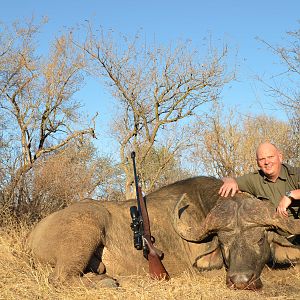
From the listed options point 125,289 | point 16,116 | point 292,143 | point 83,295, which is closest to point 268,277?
point 125,289

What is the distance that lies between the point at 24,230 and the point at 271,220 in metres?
4.18

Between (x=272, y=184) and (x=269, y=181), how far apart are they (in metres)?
0.07

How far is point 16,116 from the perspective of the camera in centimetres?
2062

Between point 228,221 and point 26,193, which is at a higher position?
point 26,193

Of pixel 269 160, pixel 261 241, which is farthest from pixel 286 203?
pixel 269 160

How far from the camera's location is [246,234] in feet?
17.6

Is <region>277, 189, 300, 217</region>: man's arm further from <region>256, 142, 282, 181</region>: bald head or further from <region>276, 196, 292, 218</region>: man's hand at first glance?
<region>256, 142, 282, 181</region>: bald head

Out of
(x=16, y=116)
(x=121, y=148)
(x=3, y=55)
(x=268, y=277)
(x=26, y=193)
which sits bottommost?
(x=268, y=277)

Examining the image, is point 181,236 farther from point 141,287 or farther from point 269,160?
point 269,160

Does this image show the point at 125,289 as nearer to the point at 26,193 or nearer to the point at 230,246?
the point at 230,246

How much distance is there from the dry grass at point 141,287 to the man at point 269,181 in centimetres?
85

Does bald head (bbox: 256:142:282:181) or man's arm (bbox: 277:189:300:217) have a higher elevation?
bald head (bbox: 256:142:282:181)

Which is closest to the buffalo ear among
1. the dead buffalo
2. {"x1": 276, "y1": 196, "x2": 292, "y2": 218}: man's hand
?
the dead buffalo

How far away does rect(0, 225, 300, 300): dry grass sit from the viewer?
15.7 feet
